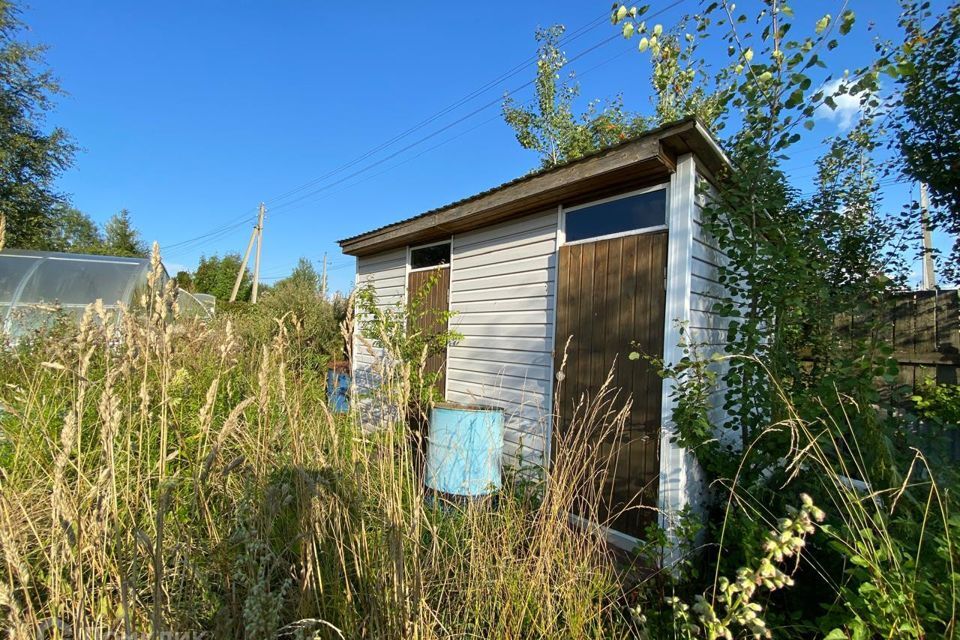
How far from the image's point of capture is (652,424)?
3.05 m

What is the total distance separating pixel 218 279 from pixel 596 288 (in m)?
29.1

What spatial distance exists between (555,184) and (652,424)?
2.10 meters

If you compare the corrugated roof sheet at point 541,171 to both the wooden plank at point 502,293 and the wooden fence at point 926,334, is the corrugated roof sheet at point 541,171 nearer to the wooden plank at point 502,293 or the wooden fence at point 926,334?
the wooden plank at point 502,293

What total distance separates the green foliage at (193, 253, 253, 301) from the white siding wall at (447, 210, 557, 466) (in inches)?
999

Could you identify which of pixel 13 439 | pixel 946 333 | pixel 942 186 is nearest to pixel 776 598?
pixel 13 439

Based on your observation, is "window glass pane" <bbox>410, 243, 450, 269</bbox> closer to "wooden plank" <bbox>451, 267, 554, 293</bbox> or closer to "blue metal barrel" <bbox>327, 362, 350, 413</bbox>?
"wooden plank" <bbox>451, 267, 554, 293</bbox>

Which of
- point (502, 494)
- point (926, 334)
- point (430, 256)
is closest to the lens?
point (502, 494)

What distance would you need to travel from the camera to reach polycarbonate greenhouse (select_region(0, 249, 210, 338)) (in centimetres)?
529

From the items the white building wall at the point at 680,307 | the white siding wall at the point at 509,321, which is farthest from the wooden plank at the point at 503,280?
the white building wall at the point at 680,307

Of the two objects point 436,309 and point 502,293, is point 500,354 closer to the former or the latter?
point 502,293

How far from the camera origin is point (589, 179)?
10.8 feet

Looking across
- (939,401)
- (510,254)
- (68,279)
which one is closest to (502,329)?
(510,254)

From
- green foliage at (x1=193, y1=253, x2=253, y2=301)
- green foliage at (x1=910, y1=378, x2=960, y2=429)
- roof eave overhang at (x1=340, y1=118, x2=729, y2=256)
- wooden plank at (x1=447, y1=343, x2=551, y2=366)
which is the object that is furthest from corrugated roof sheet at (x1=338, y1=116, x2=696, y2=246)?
green foliage at (x1=193, y1=253, x2=253, y2=301)

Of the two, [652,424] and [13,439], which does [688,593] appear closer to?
[652,424]
